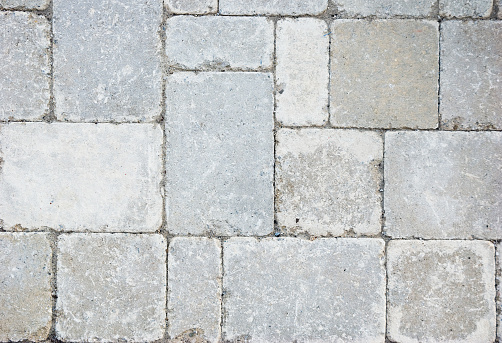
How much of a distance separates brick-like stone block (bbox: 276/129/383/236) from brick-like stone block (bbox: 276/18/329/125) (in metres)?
0.11

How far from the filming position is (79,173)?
2.24 metres

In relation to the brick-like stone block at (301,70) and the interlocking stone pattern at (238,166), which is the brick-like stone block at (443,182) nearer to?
the interlocking stone pattern at (238,166)

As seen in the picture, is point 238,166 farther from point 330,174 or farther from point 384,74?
point 384,74

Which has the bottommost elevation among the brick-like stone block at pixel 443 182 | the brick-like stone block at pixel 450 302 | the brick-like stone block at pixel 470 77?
the brick-like stone block at pixel 450 302

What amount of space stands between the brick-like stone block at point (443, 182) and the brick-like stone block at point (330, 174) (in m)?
0.09

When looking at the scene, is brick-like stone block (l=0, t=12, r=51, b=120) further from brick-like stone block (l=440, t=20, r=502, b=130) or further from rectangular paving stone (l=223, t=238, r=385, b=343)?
brick-like stone block (l=440, t=20, r=502, b=130)

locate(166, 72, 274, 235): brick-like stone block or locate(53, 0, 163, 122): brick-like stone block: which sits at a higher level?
locate(53, 0, 163, 122): brick-like stone block

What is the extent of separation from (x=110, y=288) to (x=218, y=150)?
0.95 metres

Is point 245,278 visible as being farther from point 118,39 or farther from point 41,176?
point 118,39

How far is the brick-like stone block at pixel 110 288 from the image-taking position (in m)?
2.23

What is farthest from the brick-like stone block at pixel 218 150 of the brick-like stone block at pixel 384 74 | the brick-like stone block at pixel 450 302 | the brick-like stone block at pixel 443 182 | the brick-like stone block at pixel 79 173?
the brick-like stone block at pixel 450 302

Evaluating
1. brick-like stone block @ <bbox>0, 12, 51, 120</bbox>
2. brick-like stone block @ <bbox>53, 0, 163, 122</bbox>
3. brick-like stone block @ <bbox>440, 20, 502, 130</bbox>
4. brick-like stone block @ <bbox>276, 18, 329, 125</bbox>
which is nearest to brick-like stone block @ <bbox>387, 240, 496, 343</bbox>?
brick-like stone block @ <bbox>440, 20, 502, 130</bbox>

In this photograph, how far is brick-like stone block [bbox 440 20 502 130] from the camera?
224cm

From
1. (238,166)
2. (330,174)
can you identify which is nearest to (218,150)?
(238,166)
